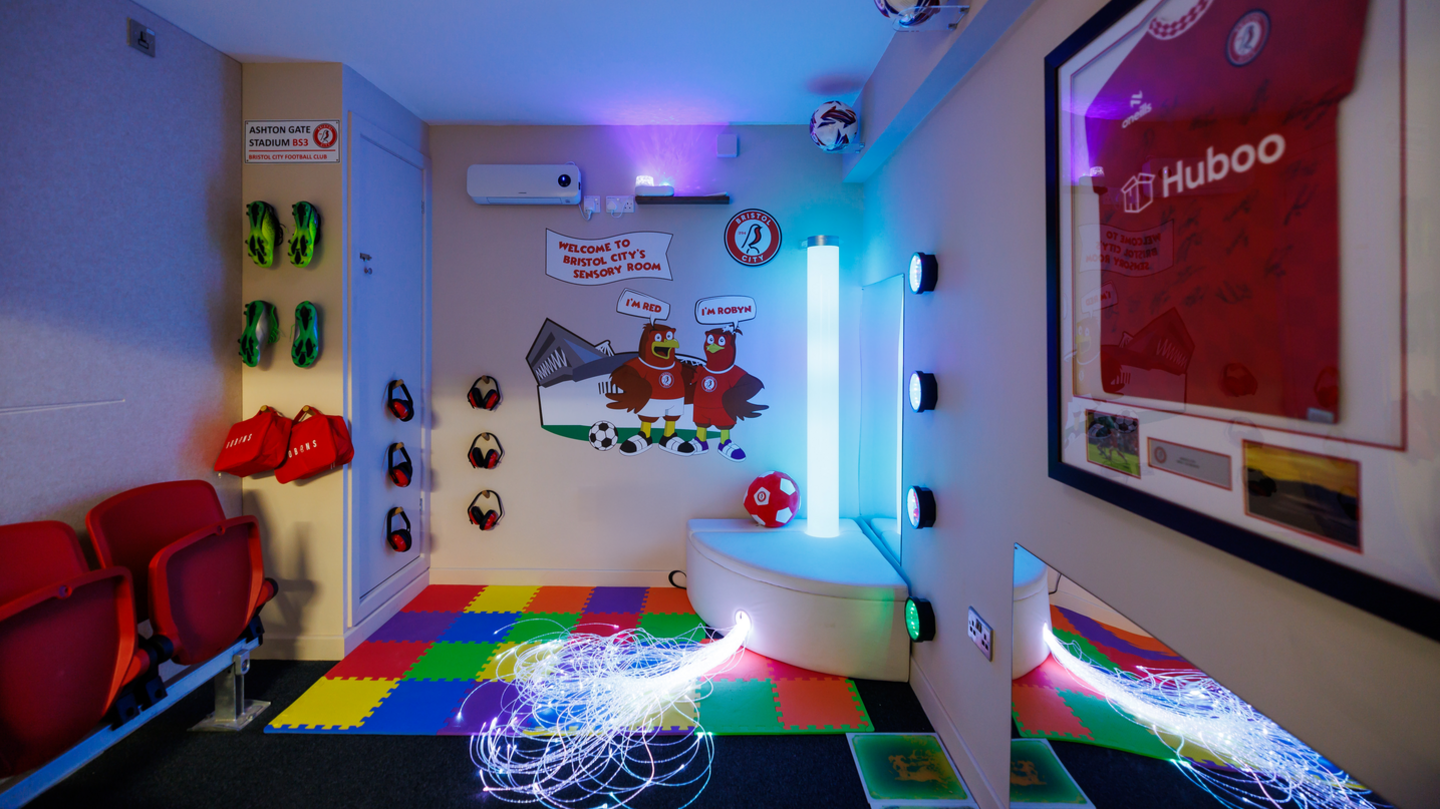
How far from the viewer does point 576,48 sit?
234 centimetres

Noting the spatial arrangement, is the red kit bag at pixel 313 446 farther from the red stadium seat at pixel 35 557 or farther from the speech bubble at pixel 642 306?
the speech bubble at pixel 642 306

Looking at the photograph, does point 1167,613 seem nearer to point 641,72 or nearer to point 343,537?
point 641,72

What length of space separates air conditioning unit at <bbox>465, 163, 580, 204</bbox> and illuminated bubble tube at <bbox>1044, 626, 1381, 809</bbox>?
3034 millimetres

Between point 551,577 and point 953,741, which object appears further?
point 551,577

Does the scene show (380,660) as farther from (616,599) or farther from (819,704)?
(819,704)

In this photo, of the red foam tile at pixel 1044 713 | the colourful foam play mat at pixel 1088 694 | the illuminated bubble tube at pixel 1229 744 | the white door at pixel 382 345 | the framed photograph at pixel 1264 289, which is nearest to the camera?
the framed photograph at pixel 1264 289

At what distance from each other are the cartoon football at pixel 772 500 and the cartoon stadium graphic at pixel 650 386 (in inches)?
10.0

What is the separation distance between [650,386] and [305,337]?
161 cm

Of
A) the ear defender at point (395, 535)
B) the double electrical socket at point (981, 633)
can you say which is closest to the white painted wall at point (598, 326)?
the ear defender at point (395, 535)

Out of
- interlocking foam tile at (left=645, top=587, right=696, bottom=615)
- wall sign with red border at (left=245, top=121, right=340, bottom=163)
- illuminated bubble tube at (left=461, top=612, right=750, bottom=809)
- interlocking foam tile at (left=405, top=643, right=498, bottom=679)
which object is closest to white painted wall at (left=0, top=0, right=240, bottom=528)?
wall sign with red border at (left=245, top=121, right=340, bottom=163)

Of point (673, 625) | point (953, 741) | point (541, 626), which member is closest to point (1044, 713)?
point (953, 741)

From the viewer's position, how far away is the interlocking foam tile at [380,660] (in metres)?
2.34

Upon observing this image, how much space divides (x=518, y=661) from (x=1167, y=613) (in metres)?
2.35

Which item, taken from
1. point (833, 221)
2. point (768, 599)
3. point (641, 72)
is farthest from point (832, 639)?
point (641, 72)
